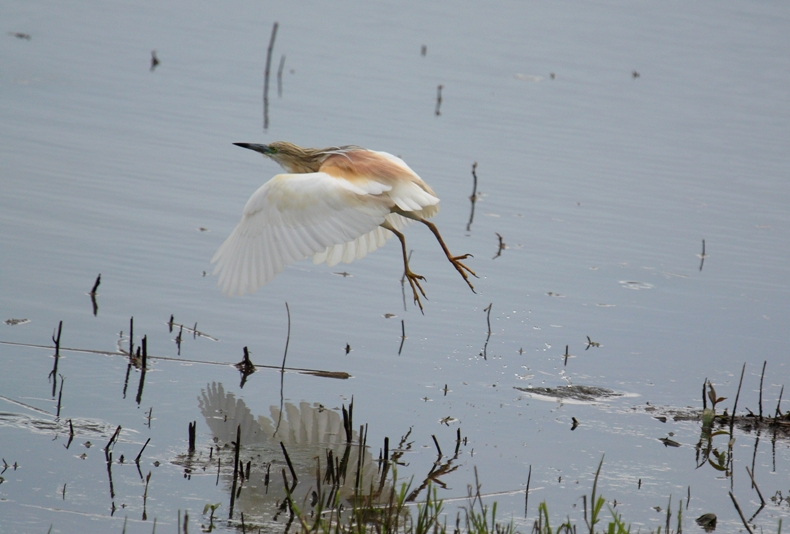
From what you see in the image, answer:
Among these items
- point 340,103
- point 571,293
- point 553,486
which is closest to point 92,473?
point 553,486

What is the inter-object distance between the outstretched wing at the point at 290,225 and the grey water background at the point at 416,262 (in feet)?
2.42

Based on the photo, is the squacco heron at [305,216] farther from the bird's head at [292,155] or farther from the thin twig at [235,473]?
the thin twig at [235,473]

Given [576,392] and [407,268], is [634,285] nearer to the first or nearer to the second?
[576,392]

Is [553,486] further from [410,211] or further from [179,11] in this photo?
[179,11]

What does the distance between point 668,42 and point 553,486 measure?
19.2 meters

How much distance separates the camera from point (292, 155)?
7.36m

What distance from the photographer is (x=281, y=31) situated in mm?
20500

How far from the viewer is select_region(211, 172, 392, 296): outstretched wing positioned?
20.2 feet

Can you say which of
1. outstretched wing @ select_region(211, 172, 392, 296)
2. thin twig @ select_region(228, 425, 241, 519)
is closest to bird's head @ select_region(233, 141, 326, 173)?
outstretched wing @ select_region(211, 172, 392, 296)

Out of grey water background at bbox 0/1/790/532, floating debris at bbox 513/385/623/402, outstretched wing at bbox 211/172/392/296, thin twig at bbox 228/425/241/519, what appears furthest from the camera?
floating debris at bbox 513/385/623/402

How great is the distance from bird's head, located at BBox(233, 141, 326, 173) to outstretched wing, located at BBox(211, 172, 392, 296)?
0.91 m

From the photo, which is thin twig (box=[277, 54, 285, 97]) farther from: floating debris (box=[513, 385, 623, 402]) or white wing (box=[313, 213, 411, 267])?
floating debris (box=[513, 385, 623, 402])

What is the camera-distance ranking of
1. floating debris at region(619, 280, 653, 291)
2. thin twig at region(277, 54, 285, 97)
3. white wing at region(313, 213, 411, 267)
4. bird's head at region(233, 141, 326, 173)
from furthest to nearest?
1. thin twig at region(277, 54, 285, 97)
2. floating debris at region(619, 280, 653, 291)
3. white wing at region(313, 213, 411, 267)
4. bird's head at region(233, 141, 326, 173)

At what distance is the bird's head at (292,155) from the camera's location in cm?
724
